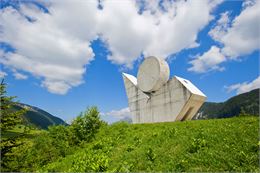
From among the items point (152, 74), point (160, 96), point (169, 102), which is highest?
point (152, 74)

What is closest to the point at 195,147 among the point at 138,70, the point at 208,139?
the point at 208,139

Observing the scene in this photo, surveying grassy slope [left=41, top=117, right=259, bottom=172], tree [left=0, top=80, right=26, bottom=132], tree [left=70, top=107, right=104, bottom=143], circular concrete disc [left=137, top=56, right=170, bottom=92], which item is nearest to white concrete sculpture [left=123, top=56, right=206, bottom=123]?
circular concrete disc [left=137, top=56, right=170, bottom=92]

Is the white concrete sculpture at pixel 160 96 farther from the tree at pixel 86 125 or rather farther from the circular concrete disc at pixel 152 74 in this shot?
the tree at pixel 86 125

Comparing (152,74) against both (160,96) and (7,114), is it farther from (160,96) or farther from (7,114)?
(7,114)

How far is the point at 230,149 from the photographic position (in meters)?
9.04

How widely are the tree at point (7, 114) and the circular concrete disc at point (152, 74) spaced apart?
1338cm

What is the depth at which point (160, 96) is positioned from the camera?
2534 centimetres

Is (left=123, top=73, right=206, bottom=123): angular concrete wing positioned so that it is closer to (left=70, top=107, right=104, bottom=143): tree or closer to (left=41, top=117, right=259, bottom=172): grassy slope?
(left=70, top=107, right=104, bottom=143): tree

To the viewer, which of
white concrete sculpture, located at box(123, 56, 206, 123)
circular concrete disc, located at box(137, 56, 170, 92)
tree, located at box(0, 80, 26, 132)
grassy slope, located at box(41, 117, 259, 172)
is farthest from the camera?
circular concrete disc, located at box(137, 56, 170, 92)

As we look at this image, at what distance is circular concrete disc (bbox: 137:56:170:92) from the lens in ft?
82.7

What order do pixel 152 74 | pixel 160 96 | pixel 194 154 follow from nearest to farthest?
pixel 194 154 → pixel 160 96 → pixel 152 74

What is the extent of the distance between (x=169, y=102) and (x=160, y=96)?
1413 millimetres

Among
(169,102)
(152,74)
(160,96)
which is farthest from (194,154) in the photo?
(152,74)

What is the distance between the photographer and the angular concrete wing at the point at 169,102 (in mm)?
22891
